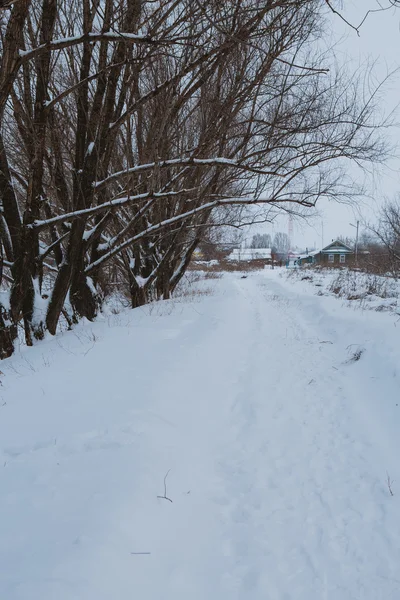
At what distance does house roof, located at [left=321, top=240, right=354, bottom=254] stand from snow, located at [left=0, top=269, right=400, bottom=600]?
54820 mm

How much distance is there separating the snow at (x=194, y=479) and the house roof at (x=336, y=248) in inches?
2158

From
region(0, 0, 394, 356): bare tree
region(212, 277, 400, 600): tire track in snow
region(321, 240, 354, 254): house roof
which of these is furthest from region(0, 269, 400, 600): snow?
region(321, 240, 354, 254): house roof

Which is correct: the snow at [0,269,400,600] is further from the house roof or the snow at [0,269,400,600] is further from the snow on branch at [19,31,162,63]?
the house roof

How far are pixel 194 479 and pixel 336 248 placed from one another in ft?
193

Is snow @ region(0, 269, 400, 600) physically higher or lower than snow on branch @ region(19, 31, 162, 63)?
lower

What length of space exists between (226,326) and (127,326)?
7.36 feet

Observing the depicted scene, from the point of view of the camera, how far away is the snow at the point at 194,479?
160 cm

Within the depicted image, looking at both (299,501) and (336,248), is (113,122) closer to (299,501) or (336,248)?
(299,501)

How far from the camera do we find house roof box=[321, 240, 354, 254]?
177 feet

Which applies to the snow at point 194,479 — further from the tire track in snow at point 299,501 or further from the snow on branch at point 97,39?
the snow on branch at point 97,39

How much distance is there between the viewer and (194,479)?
234 cm

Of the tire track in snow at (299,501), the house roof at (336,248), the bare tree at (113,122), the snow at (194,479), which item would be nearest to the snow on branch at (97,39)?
the bare tree at (113,122)

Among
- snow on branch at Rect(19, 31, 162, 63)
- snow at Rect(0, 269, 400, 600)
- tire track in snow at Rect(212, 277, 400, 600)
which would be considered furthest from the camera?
snow on branch at Rect(19, 31, 162, 63)

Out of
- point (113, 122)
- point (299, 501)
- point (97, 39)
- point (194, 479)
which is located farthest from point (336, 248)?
point (194, 479)
